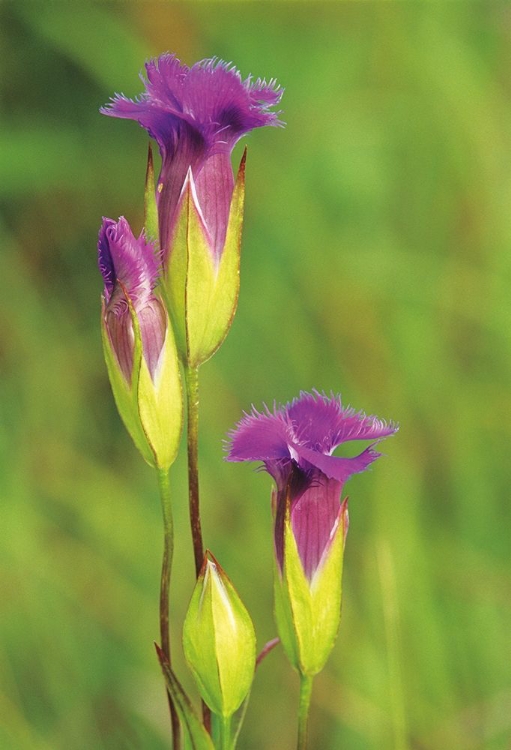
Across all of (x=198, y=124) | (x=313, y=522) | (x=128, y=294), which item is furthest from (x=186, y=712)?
(x=198, y=124)

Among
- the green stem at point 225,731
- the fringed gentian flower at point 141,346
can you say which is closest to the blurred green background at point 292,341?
the green stem at point 225,731

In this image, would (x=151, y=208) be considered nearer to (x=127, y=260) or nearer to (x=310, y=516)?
(x=127, y=260)

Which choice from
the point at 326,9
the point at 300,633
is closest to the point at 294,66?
the point at 326,9

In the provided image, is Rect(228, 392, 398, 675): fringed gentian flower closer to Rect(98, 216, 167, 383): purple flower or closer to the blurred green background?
Rect(98, 216, 167, 383): purple flower

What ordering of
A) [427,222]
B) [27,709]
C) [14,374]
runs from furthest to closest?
[427,222] < [14,374] < [27,709]

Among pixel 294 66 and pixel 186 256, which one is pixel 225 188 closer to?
pixel 186 256

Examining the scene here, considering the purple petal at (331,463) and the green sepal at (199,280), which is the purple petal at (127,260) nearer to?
the green sepal at (199,280)
